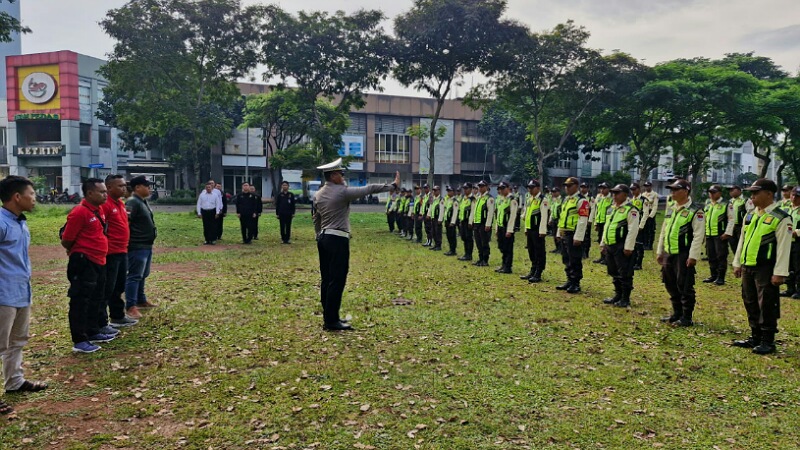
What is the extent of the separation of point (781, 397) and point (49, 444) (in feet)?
21.0

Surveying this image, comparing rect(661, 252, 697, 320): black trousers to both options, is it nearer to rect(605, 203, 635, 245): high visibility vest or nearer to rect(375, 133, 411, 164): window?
rect(605, 203, 635, 245): high visibility vest

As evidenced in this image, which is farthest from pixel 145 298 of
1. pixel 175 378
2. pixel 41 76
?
pixel 41 76

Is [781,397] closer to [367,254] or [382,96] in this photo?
[367,254]

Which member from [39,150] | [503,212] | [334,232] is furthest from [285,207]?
[39,150]

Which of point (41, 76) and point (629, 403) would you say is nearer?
point (629, 403)

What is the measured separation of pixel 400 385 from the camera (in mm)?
5355

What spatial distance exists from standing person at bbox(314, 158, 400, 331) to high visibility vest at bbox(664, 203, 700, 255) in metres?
4.55

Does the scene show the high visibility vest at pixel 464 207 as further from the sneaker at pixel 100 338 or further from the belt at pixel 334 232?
→ the sneaker at pixel 100 338

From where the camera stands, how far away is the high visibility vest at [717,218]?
1191 centimetres

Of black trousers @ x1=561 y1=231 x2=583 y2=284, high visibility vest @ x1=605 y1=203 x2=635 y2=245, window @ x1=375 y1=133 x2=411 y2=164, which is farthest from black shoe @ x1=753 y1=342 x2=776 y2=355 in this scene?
window @ x1=375 y1=133 x2=411 y2=164

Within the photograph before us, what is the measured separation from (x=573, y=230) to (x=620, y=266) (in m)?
1.65

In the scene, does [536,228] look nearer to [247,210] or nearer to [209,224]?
[247,210]

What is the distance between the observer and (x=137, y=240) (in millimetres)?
7812

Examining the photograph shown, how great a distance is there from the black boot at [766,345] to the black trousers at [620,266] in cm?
253
